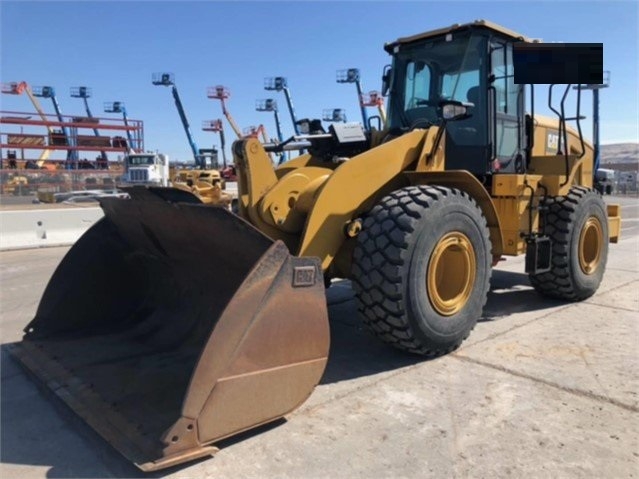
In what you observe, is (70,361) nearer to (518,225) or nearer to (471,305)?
(471,305)

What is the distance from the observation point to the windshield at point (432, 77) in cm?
508

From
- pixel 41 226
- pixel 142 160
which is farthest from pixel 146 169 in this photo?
pixel 41 226

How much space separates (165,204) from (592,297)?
15.8 feet

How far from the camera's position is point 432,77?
526 cm

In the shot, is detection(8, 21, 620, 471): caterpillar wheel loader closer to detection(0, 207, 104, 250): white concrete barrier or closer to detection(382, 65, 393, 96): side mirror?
detection(382, 65, 393, 96): side mirror

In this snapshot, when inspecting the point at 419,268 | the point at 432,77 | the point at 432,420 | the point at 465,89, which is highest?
the point at 432,77

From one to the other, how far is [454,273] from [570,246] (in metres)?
2.00

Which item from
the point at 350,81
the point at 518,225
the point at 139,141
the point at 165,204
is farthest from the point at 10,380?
the point at 350,81

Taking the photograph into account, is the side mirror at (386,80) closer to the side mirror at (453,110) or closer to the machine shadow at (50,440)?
the side mirror at (453,110)

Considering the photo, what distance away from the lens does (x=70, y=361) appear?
3.78 m

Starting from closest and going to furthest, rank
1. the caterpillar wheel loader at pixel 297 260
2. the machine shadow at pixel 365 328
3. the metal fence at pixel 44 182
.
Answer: the caterpillar wheel loader at pixel 297 260 → the machine shadow at pixel 365 328 → the metal fence at pixel 44 182

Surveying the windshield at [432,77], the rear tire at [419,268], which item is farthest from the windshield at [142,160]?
the rear tire at [419,268]

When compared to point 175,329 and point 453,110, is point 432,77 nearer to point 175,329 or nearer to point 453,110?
point 453,110

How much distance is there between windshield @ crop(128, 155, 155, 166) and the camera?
2528 centimetres
